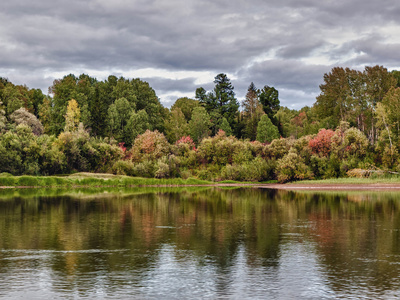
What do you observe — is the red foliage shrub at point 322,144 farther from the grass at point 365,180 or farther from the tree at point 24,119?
the tree at point 24,119

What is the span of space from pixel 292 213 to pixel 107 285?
2549 centimetres

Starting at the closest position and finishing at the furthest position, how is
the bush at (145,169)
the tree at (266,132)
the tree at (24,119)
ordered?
1. the bush at (145,169)
2. the tree at (24,119)
3. the tree at (266,132)

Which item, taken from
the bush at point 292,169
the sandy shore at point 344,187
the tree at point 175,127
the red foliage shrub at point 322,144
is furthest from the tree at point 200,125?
the sandy shore at point 344,187

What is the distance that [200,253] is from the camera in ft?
75.2

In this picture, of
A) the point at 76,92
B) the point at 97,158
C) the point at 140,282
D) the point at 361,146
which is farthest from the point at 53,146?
the point at 140,282

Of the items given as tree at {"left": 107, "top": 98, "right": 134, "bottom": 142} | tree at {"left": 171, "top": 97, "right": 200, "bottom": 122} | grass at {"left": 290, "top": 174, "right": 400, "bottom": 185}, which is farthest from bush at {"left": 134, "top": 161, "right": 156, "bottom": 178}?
tree at {"left": 171, "top": 97, "right": 200, "bottom": 122}

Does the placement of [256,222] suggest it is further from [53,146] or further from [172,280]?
[53,146]

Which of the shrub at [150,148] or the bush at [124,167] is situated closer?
the bush at [124,167]

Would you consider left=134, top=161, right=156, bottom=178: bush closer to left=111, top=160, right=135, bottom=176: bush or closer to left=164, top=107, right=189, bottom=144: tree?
left=111, top=160, right=135, bottom=176: bush

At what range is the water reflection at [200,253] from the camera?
16625 millimetres

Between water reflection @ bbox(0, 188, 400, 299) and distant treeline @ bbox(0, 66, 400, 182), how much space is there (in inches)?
1716

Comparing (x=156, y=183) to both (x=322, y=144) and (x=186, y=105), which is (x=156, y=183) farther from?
(x=186, y=105)

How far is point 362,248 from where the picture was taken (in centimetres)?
2394

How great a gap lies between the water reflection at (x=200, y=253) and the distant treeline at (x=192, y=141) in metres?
43.6
